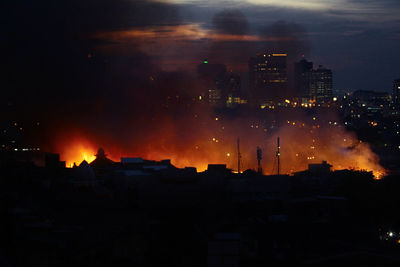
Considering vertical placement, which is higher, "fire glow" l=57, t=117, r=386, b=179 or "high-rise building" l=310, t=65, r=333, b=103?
"high-rise building" l=310, t=65, r=333, b=103

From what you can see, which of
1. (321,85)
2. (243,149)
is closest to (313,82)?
(321,85)

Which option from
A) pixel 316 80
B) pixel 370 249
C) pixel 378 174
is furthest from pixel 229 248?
pixel 316 80

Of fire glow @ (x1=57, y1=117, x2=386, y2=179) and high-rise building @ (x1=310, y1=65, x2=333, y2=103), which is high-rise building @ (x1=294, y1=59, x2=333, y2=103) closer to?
high-rise building @ (x1=310, y1=65, x2=333, y2=103)

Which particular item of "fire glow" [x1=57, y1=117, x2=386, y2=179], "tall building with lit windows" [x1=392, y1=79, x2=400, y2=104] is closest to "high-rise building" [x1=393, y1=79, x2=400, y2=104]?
"tall building with lit windows" [x1=392, y1=79, x2=400, y2=104]

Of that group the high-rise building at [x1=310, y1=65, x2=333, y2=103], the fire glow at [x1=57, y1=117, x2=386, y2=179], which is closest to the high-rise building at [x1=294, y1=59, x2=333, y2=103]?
the high-rise building at [x1=310, y1=65, x2=333, y2=103]

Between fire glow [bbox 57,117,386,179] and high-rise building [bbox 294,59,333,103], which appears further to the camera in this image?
high-rise building [bbox 294,59,333,103]

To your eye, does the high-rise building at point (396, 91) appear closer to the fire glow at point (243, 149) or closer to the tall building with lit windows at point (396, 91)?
the tall building with lit windows at point (396, 91)

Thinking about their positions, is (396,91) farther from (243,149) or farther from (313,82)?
(243,149)

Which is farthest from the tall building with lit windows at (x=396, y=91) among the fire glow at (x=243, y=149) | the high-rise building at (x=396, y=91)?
the fire glow at (x=243, y=149)

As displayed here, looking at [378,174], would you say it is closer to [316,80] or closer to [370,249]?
[370,249]

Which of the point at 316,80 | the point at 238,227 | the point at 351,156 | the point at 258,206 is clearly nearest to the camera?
the point at 238,227

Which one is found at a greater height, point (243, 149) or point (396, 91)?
point (396, 91)
